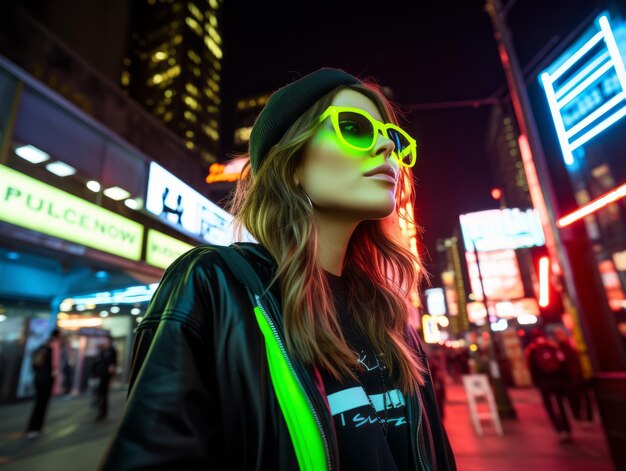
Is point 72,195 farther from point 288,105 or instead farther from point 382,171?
point 382,171

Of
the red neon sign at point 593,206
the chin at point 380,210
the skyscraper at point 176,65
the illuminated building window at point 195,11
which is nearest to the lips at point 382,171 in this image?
the chin at point 380,210

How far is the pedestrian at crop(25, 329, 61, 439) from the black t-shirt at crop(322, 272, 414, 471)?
9042mm

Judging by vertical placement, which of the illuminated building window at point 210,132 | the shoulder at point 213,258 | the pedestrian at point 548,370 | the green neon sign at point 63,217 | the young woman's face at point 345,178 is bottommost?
the pedestrian at point 548,370

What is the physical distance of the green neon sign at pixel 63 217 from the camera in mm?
5055

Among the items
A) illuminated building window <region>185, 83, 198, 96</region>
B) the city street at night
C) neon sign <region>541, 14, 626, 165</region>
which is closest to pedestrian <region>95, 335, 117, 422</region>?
the city street at night

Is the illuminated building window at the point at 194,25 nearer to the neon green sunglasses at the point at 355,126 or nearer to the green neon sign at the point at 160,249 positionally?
the green neon sign at the point at 160,249

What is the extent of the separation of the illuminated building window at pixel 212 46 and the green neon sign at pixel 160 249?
281 ft

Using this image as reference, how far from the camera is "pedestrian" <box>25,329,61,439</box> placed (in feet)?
24.5

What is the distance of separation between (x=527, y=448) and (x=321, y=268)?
24.0ft

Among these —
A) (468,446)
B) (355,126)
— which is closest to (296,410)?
(355,126)

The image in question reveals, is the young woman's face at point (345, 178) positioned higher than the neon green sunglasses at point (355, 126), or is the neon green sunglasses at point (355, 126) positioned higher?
the neon green sunglasses at point (355, 126)

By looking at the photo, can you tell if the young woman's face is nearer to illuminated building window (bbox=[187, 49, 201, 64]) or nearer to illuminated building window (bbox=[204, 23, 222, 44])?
illuminated building window (bbox=[187, 49, 201, 64])

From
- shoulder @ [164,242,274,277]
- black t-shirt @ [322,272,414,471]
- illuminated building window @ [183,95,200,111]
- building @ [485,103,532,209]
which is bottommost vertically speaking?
black t-shirt @ [322,272,414,471]

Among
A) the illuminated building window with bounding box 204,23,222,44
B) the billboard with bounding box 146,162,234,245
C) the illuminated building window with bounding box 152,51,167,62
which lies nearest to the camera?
the billboard with bounding box 146,162,234,245
